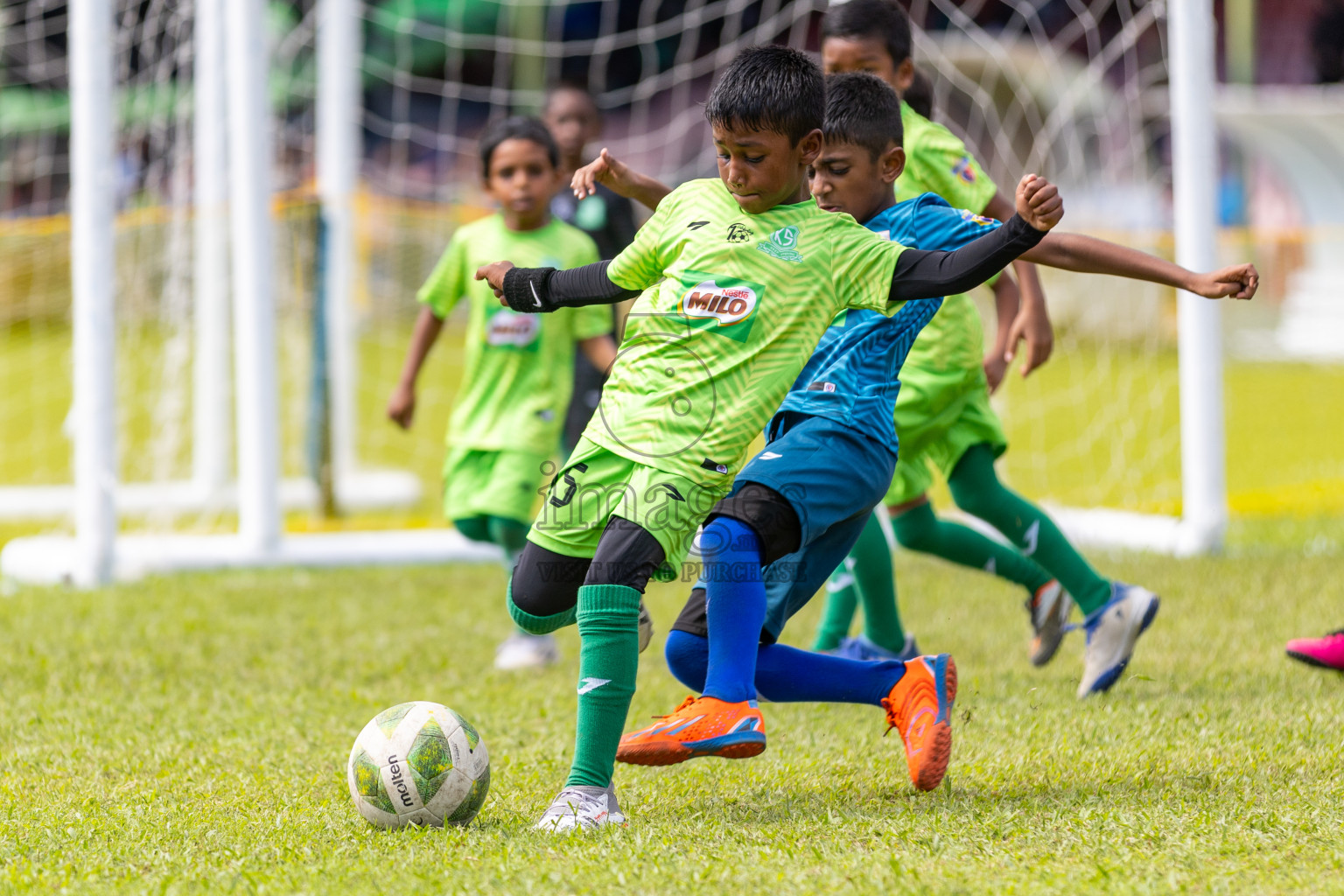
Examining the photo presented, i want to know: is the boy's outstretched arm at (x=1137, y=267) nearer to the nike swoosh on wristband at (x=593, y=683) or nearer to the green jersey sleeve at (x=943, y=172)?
the green jersey sleeve at (x=943, y=172)

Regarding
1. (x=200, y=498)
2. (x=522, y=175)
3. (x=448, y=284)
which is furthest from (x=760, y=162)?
(x=200, y=498)

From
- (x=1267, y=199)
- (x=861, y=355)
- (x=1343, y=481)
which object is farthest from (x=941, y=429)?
(x=1267, y=199)

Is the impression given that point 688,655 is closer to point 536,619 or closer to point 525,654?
point 536,619

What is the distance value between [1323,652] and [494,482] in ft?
8.42

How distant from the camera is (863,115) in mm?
3262

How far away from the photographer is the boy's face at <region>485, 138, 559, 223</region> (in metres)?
4.90

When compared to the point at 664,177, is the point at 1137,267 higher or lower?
higher

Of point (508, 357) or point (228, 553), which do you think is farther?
point (228, 553)

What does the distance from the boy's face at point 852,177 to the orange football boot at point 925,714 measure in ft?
3.34

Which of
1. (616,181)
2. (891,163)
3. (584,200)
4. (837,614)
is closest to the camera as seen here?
(616,181)

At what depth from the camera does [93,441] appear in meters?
6.20

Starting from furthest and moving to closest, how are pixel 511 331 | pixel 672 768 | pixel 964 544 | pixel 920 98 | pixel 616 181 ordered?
pixel 511 331 < pixel 964 544 < pixel 920 98 < pixel 672 768 < pixel 616 181

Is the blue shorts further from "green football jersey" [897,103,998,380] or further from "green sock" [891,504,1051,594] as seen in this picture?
"green sock" [891,504,1051,594]

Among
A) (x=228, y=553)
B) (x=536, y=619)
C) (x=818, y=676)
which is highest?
(x=536, y=619)
